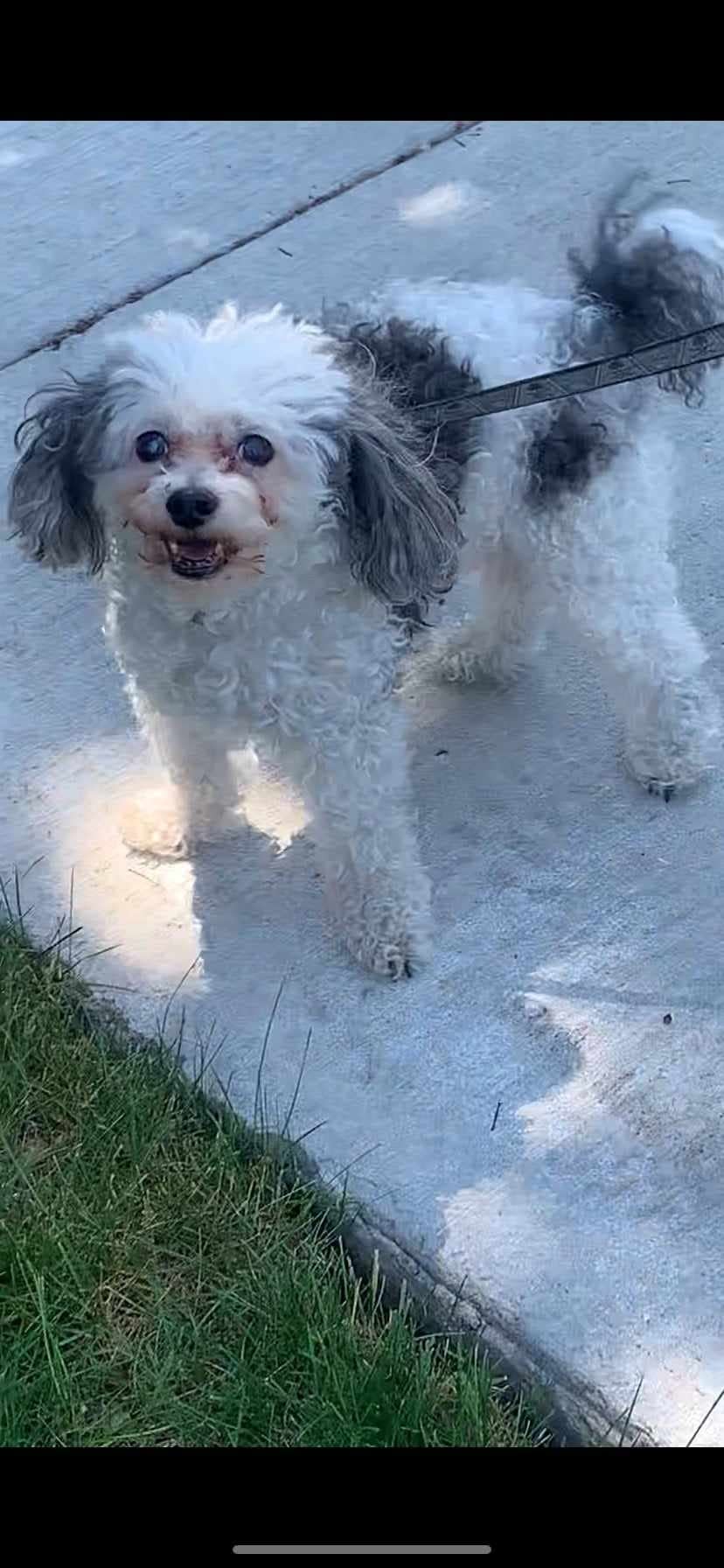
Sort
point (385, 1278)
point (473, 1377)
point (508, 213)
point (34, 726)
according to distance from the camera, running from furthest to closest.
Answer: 1. point (508, 213)
2. point (34, 726)
3. point (385, 1278)
4. point (473, 1377)

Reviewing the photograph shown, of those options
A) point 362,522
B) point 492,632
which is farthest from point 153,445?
point 492,632

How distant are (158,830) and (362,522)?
840 millimetres

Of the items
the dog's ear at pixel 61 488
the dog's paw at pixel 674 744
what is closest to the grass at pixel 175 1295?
the dog's ear at pixel 61 488

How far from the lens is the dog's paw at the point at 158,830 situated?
3.21 m

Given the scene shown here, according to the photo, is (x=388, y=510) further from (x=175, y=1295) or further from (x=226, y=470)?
(x=175, y=1295)

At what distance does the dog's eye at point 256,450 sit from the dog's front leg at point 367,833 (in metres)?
0.51

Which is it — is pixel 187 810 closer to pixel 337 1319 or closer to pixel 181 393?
pixel 181 393

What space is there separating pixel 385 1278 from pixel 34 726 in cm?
148

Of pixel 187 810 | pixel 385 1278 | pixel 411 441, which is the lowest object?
pixel 385 1278

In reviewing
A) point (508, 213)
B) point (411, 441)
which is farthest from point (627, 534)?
point (508, 213)

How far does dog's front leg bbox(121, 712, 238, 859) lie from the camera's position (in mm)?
2973

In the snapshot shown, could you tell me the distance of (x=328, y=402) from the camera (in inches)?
102

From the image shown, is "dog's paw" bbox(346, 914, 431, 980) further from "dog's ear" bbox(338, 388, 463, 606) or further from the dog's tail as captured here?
the dog's tail

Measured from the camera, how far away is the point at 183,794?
3.13 meters
